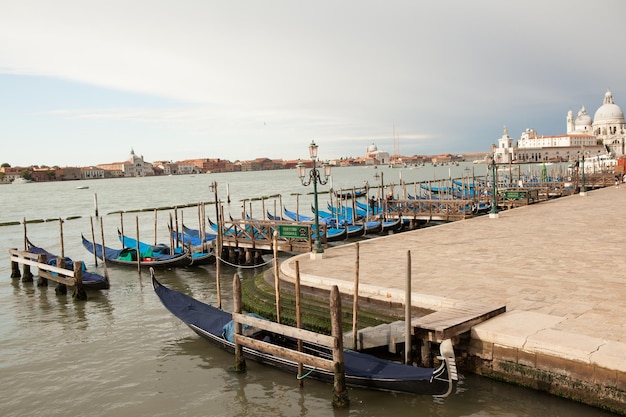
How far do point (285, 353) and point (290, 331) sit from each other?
1.06 feet

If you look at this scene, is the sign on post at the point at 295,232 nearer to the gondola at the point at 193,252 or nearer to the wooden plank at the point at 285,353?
the gondola at the point at 193,252

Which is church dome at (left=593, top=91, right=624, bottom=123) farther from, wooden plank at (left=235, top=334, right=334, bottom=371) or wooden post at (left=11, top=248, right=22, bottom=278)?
wooden plank at (left=235, top=334, right=334, bottom=371)

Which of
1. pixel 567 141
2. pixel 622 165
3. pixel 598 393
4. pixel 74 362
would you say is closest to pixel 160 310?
pixel 74 362

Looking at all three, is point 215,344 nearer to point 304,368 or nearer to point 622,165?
point 304,368

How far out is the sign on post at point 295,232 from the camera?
1321 cm

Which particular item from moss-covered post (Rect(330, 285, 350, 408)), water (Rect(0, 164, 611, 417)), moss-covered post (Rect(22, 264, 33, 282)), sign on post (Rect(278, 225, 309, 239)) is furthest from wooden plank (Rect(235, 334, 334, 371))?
moss-covered post (Rect(22, 264, 33, 282))

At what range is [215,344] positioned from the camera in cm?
850

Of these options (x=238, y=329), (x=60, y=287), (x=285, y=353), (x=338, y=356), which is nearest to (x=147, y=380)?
(x=238, y=329)

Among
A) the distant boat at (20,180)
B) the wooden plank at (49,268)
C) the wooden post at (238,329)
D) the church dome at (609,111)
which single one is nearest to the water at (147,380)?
the wooden post at (238,329)

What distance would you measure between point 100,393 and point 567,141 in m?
151

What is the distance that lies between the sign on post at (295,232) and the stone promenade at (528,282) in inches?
42.4

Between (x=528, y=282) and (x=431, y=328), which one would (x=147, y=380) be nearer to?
(x=431, y=328)

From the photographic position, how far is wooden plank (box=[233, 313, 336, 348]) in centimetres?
618

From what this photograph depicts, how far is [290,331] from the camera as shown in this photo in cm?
661
